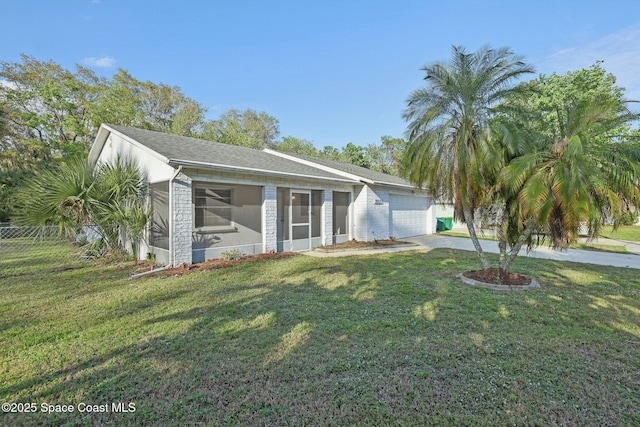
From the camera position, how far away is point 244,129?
33656 millimetres

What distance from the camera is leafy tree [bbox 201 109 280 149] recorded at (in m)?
29.7

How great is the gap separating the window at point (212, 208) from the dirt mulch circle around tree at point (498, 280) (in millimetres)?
7211

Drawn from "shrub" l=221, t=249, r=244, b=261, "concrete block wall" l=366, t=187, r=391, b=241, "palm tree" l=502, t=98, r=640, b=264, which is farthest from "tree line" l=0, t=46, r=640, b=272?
"concrete block wall" l=366, t=187, r=391, b=241

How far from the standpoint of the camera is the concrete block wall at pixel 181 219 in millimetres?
7859

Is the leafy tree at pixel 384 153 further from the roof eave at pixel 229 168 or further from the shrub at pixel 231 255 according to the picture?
the shrub at pixel 231 255

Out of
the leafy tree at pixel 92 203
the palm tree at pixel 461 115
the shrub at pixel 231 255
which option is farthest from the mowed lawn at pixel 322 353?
the shrub at pixel 231 255

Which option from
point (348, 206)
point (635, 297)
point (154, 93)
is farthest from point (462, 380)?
point (154, 93)

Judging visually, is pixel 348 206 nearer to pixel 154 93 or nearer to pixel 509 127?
pixel 509 127

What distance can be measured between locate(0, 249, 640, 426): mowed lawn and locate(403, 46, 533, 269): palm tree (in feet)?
7.29

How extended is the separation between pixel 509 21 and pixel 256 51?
11194 mm

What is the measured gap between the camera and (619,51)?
44.4 ft

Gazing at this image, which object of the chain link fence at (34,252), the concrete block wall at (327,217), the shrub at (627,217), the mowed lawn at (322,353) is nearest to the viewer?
the mowed lawn at (322,353)

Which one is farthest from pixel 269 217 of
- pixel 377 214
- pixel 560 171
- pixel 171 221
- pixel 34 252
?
pixel 34 252

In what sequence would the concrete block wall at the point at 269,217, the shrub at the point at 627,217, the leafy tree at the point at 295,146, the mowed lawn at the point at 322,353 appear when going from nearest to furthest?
the mowed lawn at the point at 322,353 → the shrub at the point at 627,217 → the concrete block wall at the point at 269,217 → the leafy tree at the point at 295,146
